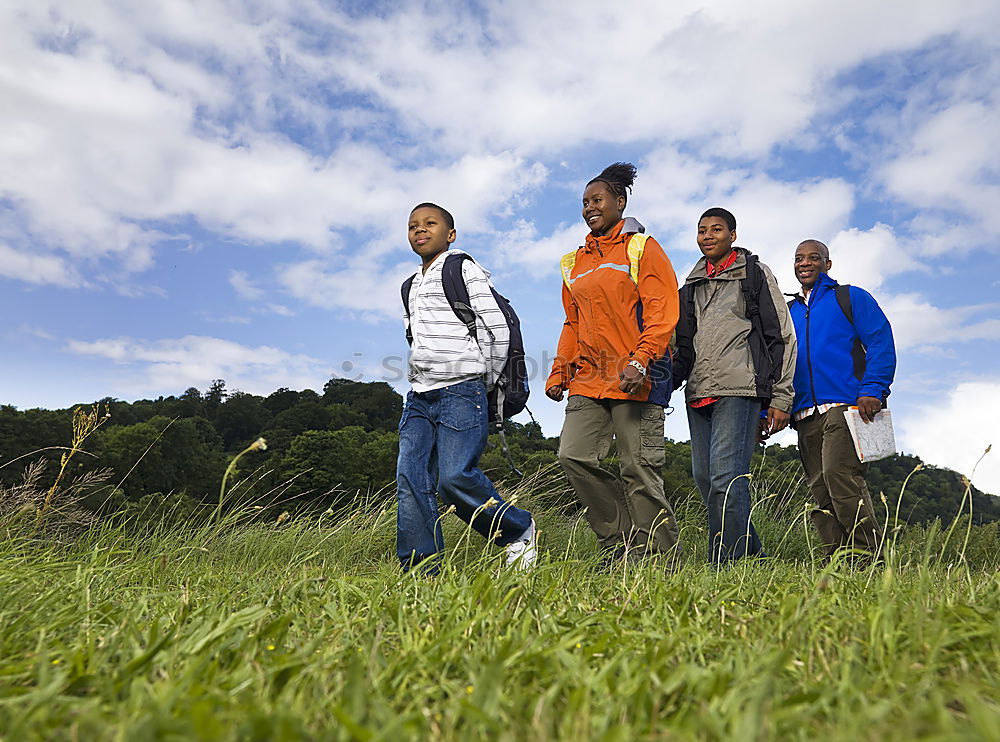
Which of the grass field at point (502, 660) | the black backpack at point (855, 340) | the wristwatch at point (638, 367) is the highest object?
the black backpack at point (855, 340)

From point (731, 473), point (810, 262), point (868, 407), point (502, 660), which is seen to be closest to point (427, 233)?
point (731, 473)

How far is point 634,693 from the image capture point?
67.8 inches

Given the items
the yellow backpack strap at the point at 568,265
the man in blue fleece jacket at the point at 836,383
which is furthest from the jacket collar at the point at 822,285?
the yellow backpack strap at the point at 568,265

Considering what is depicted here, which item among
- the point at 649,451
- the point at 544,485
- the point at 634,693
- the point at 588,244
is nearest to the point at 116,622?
the point at 634,693

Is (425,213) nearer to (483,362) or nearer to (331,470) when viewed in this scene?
(483,362)

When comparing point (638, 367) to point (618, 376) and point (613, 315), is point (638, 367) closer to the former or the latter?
point (618, 376)

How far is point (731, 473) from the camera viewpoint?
14.3 feet

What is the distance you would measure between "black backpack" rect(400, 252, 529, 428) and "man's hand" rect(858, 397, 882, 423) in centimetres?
204

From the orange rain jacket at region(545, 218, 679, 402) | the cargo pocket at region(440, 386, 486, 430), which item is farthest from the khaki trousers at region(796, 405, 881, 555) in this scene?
the cargo pocket at region(440, 386, 486, 430)

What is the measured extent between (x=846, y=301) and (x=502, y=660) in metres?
4.10

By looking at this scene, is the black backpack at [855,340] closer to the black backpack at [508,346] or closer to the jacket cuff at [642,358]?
the jacket cuff at [642,358]

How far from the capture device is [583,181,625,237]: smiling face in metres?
4.70

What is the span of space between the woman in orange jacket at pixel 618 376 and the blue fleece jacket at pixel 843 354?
1.17m

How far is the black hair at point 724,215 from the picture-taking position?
488cm
